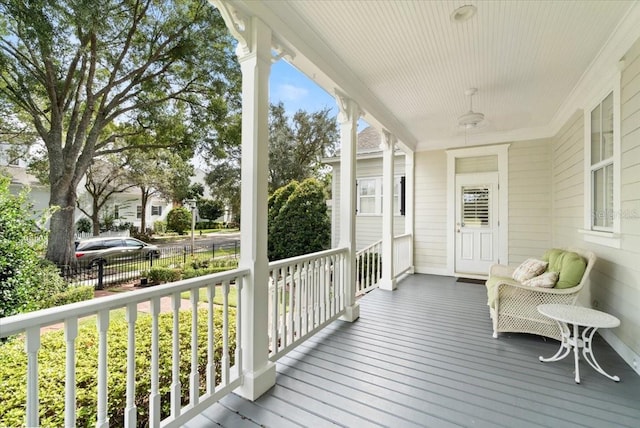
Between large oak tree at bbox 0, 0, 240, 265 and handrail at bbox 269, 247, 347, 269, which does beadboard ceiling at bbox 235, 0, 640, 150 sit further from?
large oak tree at bbox 0, 0, 240, 265

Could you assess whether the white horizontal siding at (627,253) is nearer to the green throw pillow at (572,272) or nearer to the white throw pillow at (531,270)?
the green throw pillow at (572,272)

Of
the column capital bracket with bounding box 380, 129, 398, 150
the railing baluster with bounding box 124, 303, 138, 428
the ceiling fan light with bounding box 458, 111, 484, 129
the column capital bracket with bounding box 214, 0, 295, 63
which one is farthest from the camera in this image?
the column capital bracket with bounding box 380, 129, 398, 150

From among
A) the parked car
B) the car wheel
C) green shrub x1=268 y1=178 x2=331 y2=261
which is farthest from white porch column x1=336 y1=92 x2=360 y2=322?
the parked car

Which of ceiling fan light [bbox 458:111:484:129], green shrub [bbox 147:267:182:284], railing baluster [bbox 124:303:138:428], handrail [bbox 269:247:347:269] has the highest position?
ceiling fan light [bbox 458:111:484:129]

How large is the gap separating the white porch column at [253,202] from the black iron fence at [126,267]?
5.10 m

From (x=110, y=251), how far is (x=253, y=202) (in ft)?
22.9

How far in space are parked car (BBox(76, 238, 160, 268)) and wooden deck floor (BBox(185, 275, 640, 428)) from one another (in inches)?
227

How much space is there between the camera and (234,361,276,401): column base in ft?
6.18

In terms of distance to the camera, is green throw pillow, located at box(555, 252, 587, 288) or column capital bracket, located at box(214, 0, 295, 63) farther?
green throw pillow, located at box(555, 252, 587, 288)

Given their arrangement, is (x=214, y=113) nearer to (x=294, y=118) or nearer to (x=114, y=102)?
(x=114, y=102)

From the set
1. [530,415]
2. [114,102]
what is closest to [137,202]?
[114,102]

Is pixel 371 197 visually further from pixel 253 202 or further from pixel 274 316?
pixel 253 202

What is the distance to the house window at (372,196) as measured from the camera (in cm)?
754

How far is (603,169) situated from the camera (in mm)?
3062
